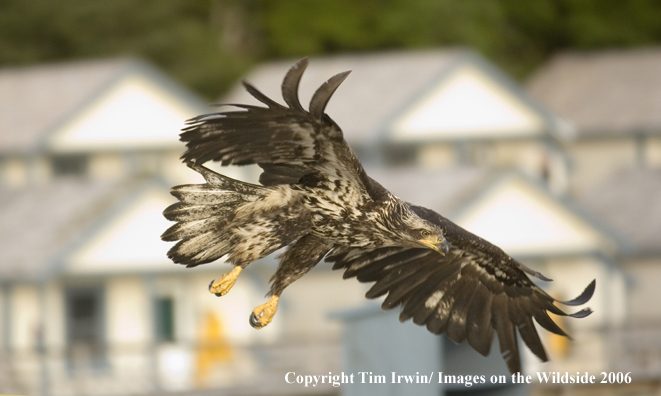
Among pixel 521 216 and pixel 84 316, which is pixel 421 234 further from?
pixel 521 216

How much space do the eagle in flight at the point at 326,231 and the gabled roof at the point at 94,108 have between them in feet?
61.2

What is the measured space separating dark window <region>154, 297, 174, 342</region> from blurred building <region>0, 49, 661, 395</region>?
0.03 meters

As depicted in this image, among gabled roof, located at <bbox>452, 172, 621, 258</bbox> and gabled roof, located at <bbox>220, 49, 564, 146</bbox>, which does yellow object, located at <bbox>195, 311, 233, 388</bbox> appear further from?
gabled roof, located at <bbox>220, 49, 564, 146</bbox>

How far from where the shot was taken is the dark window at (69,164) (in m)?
26.5

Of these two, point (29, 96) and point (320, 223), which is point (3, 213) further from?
point (320, 223)

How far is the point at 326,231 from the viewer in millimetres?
7137

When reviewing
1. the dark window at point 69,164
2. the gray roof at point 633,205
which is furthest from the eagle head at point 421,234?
the dark window at point 69,164

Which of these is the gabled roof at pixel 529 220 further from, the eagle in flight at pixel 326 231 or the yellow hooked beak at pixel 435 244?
the yellow hooked beak at pixel 435 244

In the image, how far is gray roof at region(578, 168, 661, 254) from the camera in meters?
26.4

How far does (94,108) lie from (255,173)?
375 centimetres

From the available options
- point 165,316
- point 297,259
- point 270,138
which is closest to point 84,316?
point 165,316

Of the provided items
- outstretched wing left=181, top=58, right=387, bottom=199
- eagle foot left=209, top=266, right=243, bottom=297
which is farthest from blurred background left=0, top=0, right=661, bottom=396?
outstretched wing left=181, top=58, right=387, bottom=199

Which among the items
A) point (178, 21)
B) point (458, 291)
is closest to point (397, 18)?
point (178, 21)

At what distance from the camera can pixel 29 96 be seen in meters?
28.7
